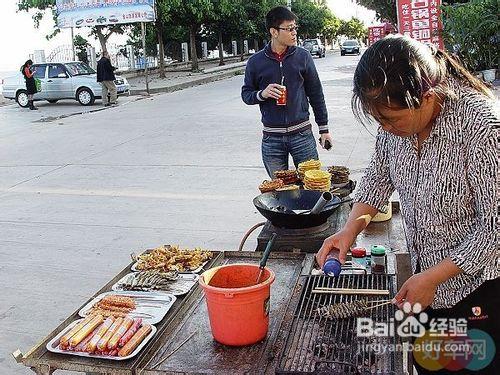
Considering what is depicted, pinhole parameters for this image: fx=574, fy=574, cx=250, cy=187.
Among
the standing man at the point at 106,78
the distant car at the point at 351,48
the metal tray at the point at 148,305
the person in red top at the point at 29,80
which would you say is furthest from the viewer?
the distant car at the point at 351,48

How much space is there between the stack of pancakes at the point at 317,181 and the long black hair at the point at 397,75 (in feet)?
5.73

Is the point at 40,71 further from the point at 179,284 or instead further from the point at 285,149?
the point at 179,284

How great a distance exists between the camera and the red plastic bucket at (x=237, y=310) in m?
1.89

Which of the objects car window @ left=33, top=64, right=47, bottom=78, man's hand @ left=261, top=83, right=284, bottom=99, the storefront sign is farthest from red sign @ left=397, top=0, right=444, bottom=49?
car window @ left=33, top=64, right=47, bottom=78

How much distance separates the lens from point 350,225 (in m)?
2.11

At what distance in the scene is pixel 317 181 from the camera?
3.42 metres

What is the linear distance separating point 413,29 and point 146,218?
6332 millimetres

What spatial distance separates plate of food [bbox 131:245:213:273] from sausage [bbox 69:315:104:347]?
1.67ft

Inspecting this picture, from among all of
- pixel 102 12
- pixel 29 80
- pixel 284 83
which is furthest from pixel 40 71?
pixel 284 83

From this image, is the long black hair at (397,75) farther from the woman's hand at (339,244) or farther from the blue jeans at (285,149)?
the blue jeans at (285,149)

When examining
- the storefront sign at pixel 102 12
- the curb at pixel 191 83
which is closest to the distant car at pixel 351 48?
the curb at pixel 191 83

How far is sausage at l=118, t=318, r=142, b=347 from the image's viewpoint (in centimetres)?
200

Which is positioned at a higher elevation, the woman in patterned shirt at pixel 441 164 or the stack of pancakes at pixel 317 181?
the woman in patterned shirt at pixel 441 164

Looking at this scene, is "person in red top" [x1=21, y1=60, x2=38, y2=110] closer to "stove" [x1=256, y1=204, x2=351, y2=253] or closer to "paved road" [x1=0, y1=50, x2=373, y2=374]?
"paved road" [x1=0, y1=50, x2=373, y2=374]
